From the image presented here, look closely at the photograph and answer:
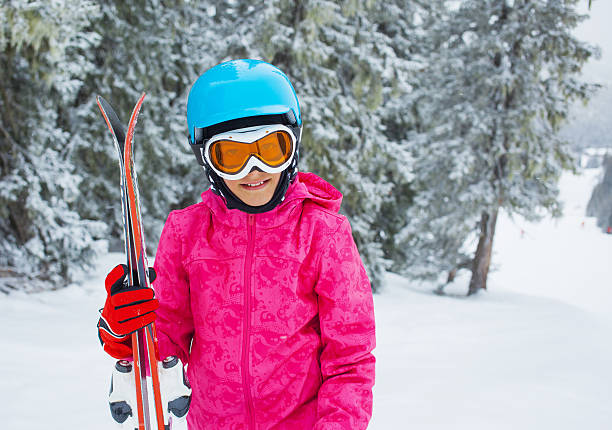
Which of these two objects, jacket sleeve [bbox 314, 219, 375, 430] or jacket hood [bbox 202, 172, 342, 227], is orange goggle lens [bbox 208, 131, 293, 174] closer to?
jacket hood [bbox 202, 172, 342, 227]

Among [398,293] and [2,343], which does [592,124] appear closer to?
[398,293]

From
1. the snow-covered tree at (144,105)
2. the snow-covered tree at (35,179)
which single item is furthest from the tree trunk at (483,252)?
the snow-covered tree at (35,179)

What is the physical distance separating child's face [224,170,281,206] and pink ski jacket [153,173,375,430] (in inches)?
2.2

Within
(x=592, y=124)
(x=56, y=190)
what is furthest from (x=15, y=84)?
(x=592, y=124)

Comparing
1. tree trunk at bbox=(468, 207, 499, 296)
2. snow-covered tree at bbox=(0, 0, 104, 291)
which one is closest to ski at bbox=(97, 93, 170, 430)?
snow-covered tree at bbox=(0, 0, 104, 291)

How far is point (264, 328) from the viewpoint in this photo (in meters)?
1.40

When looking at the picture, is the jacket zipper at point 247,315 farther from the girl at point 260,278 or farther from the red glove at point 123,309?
the red glove at point 123,309

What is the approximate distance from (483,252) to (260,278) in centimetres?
1105

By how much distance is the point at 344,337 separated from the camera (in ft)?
4.44

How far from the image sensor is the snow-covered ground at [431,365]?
350 centimetres

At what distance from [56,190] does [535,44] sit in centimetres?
1010

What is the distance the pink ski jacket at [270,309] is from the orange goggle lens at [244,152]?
15 cm

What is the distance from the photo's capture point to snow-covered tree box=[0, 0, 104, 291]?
6039 mm

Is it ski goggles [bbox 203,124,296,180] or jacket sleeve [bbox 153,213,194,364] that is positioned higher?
ski goggles [bbox 203,124,296,180]
